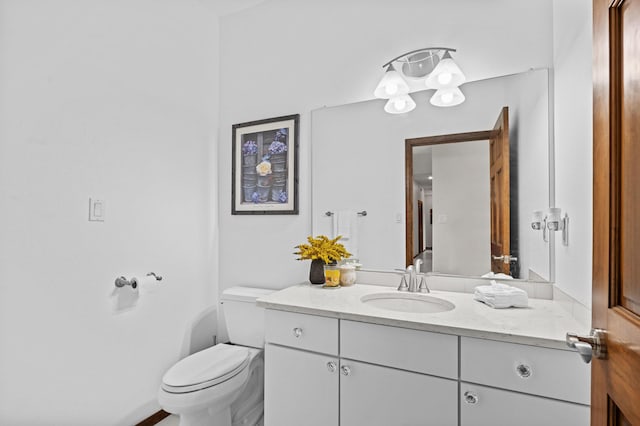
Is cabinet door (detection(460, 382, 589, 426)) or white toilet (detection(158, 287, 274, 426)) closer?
cabinet door (detection(460, 382, 589, 426))

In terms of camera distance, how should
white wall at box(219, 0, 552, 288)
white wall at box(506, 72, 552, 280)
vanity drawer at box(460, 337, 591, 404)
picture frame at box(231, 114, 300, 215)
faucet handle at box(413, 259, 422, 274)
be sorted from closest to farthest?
vanity drawer at box(460, 337, 591, 404) → white wall at box(506, 72, 552, 280) → white wall at box(219, 0, 552, 288) → faucet handle at box(413, 259, 422, 274) → picture frame at box(231, 114, 300, 215)

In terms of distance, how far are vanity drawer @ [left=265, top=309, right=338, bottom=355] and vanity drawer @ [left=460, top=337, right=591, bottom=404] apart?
19.3 inches

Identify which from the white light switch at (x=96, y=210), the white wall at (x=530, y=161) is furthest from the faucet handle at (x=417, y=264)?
the white light switch at (x=96, y=210)

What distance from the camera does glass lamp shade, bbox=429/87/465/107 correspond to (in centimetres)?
169

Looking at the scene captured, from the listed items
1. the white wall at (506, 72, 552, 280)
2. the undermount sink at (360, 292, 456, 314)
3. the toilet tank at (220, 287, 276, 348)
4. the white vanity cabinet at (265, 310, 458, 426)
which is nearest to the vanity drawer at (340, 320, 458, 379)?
the white vanity cabinet at (265, 310, 458, 426)

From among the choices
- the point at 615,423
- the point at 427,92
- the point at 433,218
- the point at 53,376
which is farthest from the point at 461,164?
the point at 53,376

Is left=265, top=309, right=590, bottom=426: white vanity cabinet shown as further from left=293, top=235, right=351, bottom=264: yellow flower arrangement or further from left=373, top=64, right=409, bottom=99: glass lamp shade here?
left=373, top=64, right=409, bottom=99: glass lamp shade

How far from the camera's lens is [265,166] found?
2.22 metres

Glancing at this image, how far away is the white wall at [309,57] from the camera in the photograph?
1645mm

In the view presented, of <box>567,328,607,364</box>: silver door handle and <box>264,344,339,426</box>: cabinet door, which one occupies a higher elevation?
<box>567,328,607,364</box>: silver door handle

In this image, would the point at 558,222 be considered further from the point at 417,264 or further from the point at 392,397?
the point at 392,397

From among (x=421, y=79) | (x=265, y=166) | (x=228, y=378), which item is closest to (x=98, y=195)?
(x=265, y=166)

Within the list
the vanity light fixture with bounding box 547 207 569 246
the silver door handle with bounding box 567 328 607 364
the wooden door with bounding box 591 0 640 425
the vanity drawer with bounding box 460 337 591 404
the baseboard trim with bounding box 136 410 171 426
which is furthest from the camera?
the baseboard trim with bounding box 136 410 171 426

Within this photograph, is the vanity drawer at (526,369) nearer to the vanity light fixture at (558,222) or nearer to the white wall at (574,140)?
the white wall at (574,140)
